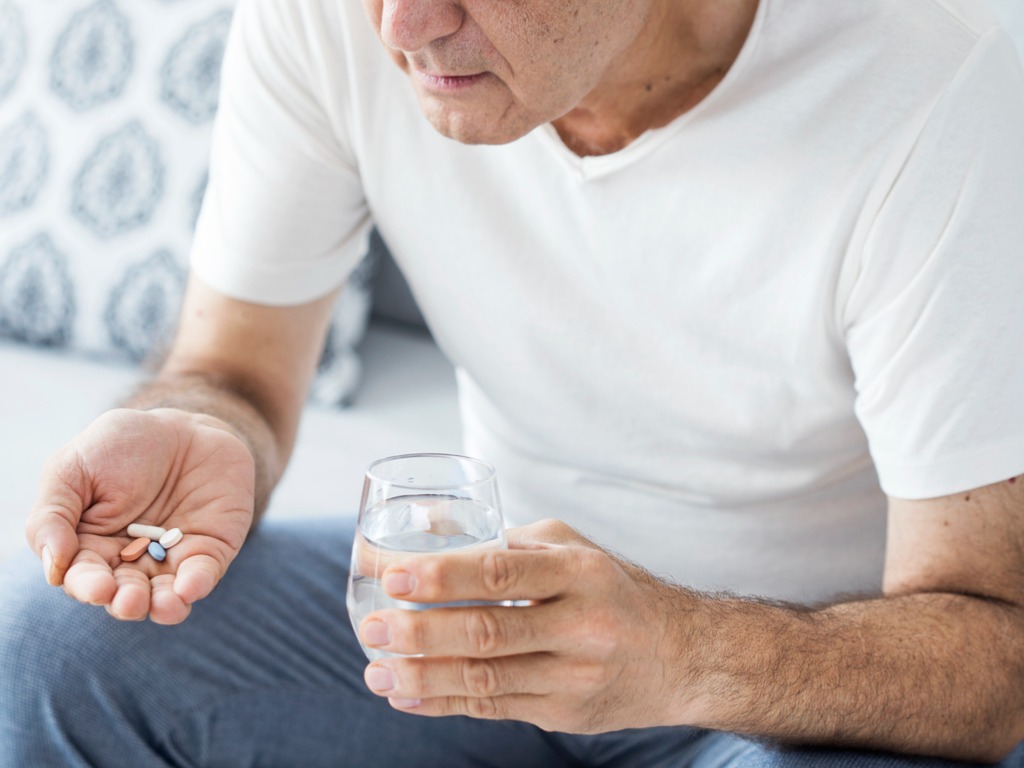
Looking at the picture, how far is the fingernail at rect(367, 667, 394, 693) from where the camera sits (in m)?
0.87

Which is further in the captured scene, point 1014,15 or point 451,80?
point 1014,15

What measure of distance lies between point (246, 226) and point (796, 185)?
703 mm

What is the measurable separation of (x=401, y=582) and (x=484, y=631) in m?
0.08

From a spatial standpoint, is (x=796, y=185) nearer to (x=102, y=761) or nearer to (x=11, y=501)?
(x=102, y=761)

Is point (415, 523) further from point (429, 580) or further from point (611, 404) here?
point (611, 404)

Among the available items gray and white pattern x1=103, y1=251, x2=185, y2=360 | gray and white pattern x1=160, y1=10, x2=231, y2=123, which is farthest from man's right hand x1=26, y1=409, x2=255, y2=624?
gray and white pattern x1=160, y1=10, x2=231, y2=123

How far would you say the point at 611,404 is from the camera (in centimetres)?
145

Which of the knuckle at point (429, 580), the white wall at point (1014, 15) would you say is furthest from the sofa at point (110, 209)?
the knuckle at point (429, 580)

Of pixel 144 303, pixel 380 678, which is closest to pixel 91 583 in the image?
pixel 380 678

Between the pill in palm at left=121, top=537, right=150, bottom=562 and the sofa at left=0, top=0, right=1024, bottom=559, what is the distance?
1140 mm

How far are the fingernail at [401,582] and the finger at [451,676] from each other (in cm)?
8

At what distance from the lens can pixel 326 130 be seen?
1.50 m

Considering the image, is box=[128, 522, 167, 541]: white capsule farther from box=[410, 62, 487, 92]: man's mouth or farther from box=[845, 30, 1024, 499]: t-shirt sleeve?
box=[845, 30, 1024, 499]: t-shirt sleeve

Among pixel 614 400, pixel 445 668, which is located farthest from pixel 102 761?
pixel 614 400
